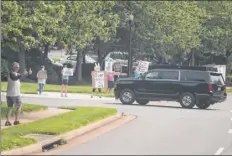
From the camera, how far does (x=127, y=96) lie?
27984 millimetres

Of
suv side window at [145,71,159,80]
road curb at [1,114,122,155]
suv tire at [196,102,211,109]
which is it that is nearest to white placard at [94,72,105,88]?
suv side window at [145,71,159,80]

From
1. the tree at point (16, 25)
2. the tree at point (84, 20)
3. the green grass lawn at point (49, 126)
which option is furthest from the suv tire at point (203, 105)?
the tree at point (16, 25)

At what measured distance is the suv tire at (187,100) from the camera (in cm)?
2675

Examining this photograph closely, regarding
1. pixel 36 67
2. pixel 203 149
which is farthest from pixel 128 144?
pixel 36 67

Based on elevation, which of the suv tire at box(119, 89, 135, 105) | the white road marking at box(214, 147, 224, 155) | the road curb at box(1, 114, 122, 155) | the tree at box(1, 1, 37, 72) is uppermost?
the tree at box(1, 1, 37, 72)

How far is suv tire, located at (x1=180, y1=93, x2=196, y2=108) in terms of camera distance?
26747mm

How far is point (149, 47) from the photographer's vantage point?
4706cm

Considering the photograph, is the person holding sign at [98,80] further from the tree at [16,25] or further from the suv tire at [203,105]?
the tree at [16,25]

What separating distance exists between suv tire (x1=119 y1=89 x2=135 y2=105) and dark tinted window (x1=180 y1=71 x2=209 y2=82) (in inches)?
100

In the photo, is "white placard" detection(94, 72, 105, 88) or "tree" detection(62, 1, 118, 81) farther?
"white placard" detection(94, 72, 105, 88)

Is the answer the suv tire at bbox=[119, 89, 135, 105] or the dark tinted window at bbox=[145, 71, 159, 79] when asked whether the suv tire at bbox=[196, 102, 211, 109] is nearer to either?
the dark tinted window at bbox=[145, 71, 159, 79]

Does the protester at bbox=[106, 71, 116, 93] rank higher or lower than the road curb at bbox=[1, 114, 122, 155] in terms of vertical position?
higher

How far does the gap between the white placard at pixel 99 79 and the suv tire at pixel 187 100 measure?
705cm

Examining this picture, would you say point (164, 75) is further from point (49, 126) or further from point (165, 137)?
point (49, 126)
